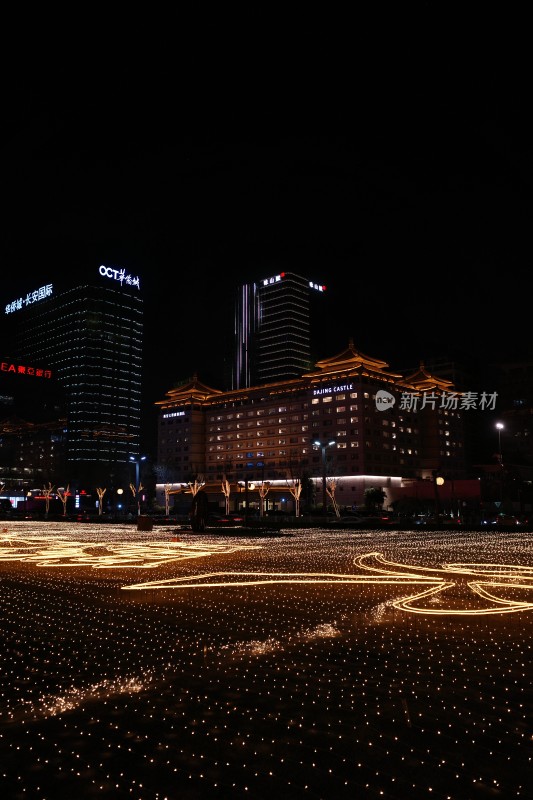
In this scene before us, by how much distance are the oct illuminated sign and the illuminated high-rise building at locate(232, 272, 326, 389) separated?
33597 mm

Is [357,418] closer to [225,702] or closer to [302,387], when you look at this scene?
[302,387]

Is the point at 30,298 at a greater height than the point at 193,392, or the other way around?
the point at 30,298

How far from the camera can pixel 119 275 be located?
170 m

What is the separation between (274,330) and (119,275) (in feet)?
162

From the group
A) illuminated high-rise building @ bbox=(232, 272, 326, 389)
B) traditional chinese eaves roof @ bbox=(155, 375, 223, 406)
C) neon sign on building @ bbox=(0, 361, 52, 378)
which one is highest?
illuminated high-rise building @ bbox=(232, 272, 326, 389)

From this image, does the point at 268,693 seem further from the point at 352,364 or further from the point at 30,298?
the point at 30,298

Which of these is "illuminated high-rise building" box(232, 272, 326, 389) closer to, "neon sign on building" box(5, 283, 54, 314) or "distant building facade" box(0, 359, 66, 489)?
"distant building facade" box(0, 359, 66, 489)

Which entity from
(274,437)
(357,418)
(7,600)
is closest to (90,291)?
(274,437)

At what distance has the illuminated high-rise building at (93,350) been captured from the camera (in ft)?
522

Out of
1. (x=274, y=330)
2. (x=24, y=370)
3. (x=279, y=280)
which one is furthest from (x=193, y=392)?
(x=279, y=280)

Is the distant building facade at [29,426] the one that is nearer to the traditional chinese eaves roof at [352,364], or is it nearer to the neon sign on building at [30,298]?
the neon sign on building at [30,298]

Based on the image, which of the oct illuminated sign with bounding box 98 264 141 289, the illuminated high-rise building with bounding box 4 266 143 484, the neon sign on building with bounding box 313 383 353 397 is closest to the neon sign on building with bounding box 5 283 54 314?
the illuminated high-rise building with bounding box 4 266 143 484

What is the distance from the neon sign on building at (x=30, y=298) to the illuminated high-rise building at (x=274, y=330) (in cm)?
5568

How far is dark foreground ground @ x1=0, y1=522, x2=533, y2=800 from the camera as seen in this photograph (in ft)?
10.2
